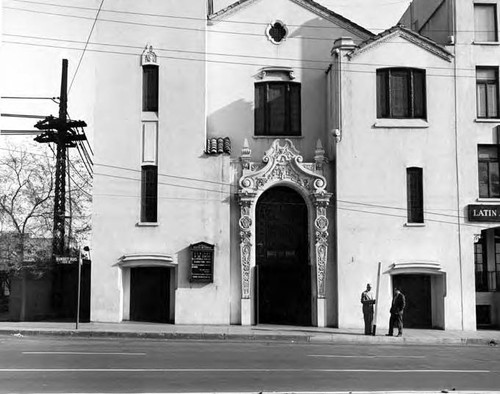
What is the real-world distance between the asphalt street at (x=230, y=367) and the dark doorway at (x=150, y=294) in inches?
248

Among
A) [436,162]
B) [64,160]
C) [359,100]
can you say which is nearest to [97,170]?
[64,160]

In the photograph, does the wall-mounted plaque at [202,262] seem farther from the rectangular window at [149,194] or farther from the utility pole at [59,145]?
the utility pole at [59,145]

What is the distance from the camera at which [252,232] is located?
83.9 feet

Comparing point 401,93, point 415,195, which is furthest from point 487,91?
point 415,195

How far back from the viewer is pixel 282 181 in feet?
84.4

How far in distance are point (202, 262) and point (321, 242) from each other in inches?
176

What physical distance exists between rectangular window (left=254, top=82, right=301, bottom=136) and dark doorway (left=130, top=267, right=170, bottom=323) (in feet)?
22.8

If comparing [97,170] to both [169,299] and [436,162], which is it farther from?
[436,162]

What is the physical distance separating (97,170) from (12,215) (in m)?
6.34

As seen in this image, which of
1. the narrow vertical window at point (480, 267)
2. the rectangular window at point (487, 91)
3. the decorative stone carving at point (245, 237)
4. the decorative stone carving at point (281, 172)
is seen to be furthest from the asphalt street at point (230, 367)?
the rectangular window at point (487, 91)

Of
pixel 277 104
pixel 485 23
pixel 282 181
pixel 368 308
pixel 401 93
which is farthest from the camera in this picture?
pixel 277 104

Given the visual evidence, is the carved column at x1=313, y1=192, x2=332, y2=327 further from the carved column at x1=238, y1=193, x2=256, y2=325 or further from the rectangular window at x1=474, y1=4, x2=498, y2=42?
the rectangular window at x1=474, y1=4, x2=498, y2=42

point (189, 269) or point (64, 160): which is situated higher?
point (64, 160)

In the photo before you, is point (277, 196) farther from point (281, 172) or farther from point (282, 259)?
point (282, 259)
